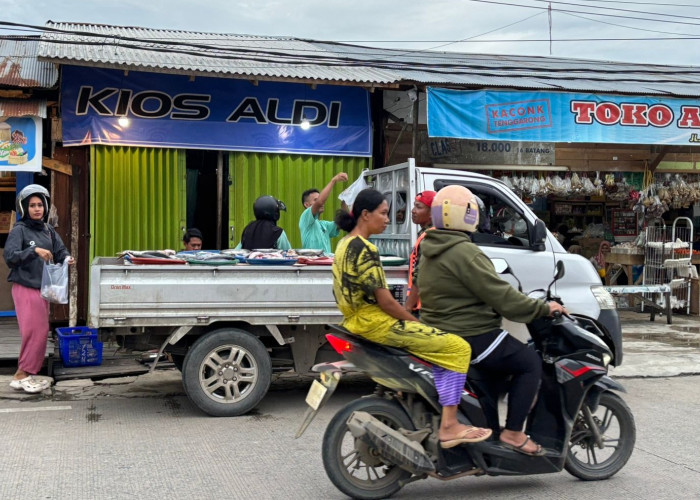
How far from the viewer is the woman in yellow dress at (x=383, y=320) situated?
161 inches

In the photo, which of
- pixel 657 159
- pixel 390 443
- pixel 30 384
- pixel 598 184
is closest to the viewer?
pixel 390 443

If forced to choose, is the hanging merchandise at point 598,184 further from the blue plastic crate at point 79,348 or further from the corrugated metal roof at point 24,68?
the blue plastic crate at point 79,348

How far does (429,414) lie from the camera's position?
13.9 feet

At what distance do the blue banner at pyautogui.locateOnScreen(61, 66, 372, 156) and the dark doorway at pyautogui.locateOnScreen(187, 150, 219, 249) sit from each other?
2.53 ft

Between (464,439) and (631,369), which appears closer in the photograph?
(464,439)

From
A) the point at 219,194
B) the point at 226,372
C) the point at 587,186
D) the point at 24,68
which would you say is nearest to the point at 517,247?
the point at 226,372

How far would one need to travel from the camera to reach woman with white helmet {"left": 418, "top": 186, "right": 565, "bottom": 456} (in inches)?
162

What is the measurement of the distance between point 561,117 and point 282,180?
411cm

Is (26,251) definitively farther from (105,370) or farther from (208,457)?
(208,457)

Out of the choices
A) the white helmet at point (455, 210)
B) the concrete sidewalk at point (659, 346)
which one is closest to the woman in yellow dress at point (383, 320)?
the white helmet at point (455, 210)

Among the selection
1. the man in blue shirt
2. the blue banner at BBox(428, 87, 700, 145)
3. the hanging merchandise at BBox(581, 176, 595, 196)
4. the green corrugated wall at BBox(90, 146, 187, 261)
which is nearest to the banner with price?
the hanging merchandise at BBox(581, 176, 595, 196)

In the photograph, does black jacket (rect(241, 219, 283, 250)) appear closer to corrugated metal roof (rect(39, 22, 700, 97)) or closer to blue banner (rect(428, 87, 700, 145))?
corrugated metal roof (rect(39, 22, 700, 97))

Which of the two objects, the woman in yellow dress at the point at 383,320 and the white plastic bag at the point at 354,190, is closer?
the woman in yellow dress at the point at 383,320

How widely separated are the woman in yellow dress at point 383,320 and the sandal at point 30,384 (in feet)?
13.0
